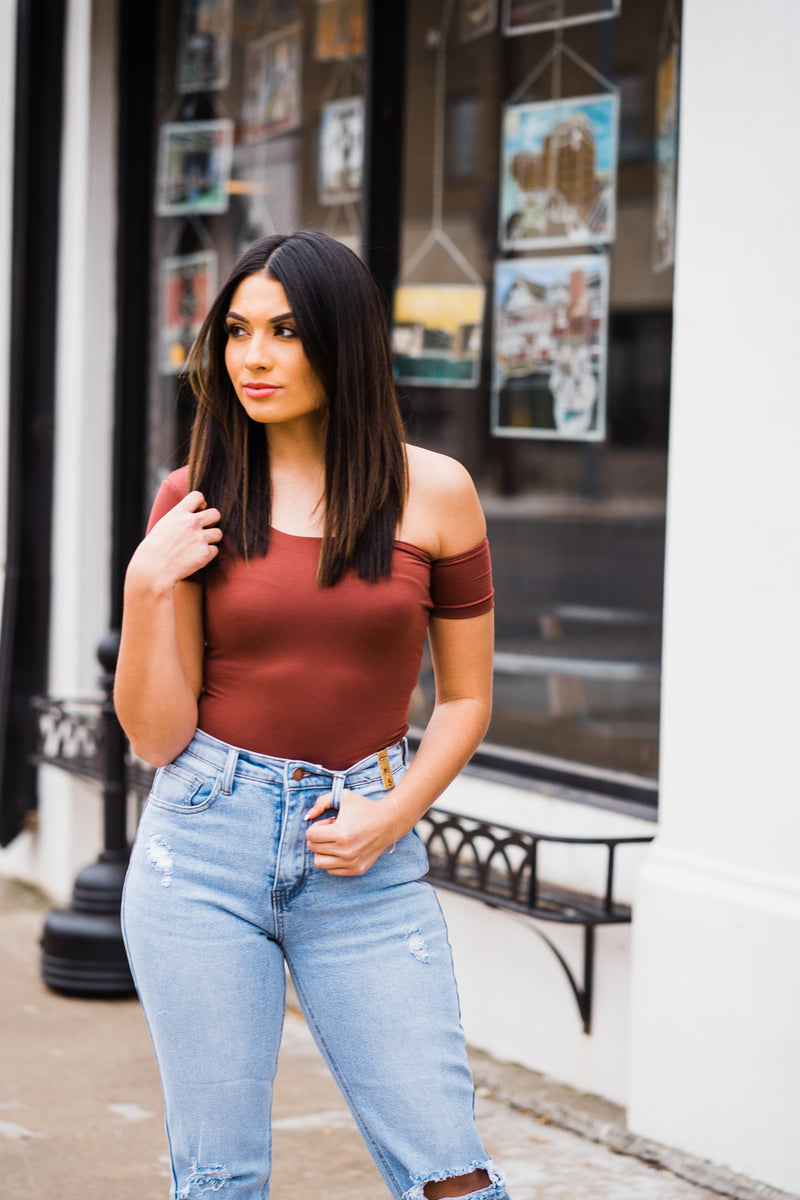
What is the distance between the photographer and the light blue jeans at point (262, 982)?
2197 mm

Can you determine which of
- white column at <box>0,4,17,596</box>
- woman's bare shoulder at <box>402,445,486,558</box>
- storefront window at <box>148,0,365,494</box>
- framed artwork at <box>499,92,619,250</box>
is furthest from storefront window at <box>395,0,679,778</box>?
woman's bare shoulder at <box>402,445,486,558</box>

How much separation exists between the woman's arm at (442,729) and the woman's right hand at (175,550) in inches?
12.3

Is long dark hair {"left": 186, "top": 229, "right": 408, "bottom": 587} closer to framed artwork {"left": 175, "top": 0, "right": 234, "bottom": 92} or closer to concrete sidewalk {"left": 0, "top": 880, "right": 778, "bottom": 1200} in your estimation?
concrete sidewalk {"left": 0, "top": 880, "right": 778, "bottom": 1200}

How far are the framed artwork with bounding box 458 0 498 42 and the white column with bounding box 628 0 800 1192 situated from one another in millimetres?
1686

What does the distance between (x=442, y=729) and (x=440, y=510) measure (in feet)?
1.11

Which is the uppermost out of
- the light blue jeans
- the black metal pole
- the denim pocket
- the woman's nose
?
the woman's nose

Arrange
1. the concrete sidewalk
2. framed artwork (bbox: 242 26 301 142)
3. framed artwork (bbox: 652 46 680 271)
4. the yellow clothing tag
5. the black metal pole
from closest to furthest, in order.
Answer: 1. the yellow clothing tag
2. the concrete sidewalk
3. framed artwork (bbox: 652 46 680 271)
4. the black metal pole
5. framed artwork (bbox: 242 26 301 142)

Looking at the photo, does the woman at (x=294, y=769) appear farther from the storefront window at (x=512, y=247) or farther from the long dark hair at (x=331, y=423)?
the storefront window at (x=512, y=247)

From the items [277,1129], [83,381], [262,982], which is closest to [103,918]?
[277,1129]

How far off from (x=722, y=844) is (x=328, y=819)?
1.65 meters

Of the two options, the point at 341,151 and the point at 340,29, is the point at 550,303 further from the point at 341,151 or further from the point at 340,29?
the point at 340,29

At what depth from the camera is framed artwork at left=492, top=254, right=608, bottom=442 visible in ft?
15.8

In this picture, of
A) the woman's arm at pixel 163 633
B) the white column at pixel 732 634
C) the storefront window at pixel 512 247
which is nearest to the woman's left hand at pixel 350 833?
the woman's arm at pixel 163 633

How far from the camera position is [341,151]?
5707 millimetres
